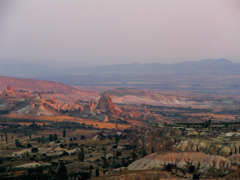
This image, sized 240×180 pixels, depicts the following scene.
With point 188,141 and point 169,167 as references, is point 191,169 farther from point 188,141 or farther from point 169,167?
point 188,141

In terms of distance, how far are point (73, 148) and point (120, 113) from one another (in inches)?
3355

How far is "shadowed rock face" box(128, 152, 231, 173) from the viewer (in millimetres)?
56272

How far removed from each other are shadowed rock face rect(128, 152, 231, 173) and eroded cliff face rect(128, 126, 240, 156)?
664cm

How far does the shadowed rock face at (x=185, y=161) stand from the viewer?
185 feet

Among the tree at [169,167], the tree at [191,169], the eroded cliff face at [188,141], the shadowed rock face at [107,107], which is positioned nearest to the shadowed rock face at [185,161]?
the tree at [169,167]

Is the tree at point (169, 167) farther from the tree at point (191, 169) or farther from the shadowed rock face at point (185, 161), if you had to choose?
the tree at point (191, 169)

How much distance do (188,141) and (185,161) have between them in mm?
14597

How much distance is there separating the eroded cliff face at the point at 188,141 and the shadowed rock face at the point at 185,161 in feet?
21.8

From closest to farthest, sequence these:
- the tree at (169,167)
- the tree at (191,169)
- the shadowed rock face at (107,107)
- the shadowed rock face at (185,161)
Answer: the tree at (191,169)
the shadowed rock face at (185,161)
the tree at (169,167)
the shadowed rock face at (107,107)

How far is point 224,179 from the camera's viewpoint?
49969 millimetres

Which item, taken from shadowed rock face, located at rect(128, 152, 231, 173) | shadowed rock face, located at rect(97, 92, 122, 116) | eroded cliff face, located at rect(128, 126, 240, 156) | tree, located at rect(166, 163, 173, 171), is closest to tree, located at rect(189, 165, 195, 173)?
shadowed rock face, located at rect(128, 152, 231, 173)

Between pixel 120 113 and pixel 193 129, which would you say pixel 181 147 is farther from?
pixel 120 113

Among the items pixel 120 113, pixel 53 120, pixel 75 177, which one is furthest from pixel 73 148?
pixel 120 113

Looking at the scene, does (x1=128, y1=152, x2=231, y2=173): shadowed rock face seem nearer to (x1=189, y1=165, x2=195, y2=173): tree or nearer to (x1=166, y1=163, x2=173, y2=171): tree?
(x1=166, y1=163, x2=173, y2=171): tree
